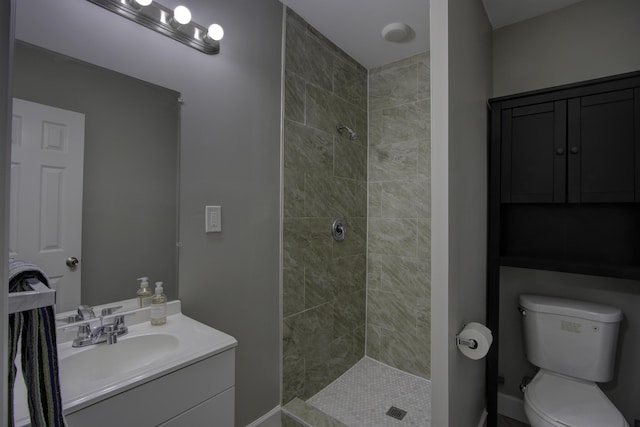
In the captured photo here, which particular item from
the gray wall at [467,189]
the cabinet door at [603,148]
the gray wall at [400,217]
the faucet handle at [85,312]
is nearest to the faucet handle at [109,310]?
the faucet handle at [85,312]

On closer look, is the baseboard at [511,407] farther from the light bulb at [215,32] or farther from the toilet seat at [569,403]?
the light bulb at [215,32]

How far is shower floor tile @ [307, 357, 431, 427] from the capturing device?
1887mm

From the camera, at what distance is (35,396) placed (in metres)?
0.49

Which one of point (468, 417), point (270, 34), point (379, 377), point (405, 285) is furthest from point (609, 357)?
point (270, 34)

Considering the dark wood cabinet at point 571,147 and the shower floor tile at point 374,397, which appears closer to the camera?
the dark wood cabinet at point 571,147

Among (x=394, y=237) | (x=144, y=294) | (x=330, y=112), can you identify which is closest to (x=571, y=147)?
(x=394, y=237)

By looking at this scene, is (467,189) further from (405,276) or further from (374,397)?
(374,397)

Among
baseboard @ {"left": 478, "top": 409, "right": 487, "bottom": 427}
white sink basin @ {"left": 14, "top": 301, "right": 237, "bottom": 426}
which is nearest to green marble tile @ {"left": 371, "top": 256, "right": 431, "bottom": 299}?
baseboard @ {"left": 478, "top": 409, "right": 487, "bottom": 427}

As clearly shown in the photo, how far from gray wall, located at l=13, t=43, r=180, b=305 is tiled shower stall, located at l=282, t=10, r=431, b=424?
732mm

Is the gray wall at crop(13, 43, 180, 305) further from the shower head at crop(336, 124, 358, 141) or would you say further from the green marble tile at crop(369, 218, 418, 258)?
the green marble tile at crop(369, 218, 418, 258)

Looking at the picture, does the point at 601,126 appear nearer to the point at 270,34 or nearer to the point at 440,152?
the point at 440,152

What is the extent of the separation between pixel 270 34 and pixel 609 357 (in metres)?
2.66

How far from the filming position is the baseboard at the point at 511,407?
1.94m

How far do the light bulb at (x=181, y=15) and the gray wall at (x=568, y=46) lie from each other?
2.03 meters
